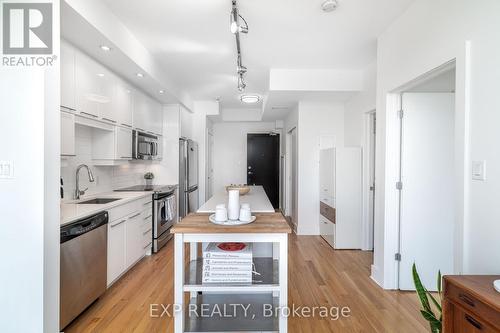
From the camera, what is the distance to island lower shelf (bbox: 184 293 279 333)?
1.76 m

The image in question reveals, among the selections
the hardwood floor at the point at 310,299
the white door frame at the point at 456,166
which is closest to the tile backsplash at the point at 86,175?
the hardwood floor at the point at 310,299

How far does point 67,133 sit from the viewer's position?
7.52 ft

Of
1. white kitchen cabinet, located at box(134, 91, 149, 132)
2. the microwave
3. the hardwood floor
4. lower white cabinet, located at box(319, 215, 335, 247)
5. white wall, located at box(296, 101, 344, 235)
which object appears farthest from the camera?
white wall, located at box(296, 101, 344, 235)

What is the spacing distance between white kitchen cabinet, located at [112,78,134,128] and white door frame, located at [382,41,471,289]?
3.13 metres

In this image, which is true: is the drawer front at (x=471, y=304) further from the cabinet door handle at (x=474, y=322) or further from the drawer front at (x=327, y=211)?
the drawer front at (x=327, y=211)

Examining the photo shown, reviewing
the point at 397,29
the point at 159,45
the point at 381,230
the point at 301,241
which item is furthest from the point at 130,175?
the point at 397,29

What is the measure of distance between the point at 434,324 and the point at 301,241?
2825mm

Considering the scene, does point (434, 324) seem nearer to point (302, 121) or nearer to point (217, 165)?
point (302, 121)

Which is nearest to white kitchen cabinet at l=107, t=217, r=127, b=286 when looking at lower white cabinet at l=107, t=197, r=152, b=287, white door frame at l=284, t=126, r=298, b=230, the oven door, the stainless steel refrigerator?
lower white cabinet at l=107, t=197, r=152, b=287

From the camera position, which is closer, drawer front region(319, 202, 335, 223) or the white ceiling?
the white ceiling

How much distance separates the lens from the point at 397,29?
8.01ft

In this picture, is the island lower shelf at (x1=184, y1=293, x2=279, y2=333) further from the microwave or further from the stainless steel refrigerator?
the stainless steel refrigerator

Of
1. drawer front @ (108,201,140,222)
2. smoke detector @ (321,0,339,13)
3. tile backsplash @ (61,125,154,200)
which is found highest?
smoke detector @ (321,0,339,13)

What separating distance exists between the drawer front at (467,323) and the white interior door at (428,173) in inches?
60.4
